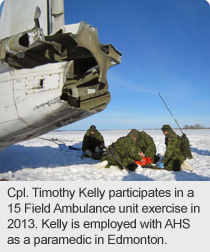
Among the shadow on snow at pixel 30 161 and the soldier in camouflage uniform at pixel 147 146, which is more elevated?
the soldier in camouflage uniform at pixel 147 146

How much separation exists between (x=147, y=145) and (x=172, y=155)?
1101mm

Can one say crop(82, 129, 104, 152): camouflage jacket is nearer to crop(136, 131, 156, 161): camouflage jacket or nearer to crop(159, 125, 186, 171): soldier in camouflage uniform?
crop(136, 131, 156, 161): camouflage jacket

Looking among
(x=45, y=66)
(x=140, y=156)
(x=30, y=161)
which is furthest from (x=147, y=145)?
(x=45, y=66)

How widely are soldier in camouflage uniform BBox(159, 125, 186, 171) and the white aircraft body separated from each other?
3.06 m

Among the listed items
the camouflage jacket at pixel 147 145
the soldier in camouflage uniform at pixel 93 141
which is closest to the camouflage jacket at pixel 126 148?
the camouflage jacket at pixel 147 145

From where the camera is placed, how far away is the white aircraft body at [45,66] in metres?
2.61

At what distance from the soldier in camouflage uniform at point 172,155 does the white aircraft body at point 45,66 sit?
3055 mm

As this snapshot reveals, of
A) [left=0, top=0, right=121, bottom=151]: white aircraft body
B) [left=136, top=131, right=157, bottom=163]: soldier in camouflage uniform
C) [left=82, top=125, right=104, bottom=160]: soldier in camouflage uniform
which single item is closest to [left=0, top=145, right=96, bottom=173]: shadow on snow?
[left=82, top=125, right=104, bottom=160]: soldier in camouflage uniform

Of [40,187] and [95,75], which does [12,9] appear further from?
[40,187]

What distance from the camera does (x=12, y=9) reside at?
3189mm

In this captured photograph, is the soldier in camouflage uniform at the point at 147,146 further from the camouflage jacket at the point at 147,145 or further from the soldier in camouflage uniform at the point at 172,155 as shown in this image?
the soldier in camouflage uniform at the point at 172,155

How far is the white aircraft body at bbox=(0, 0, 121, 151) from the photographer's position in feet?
8.56

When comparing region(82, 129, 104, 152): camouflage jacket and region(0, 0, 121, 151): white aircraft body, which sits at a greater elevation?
region(0, 0, 121, 151): white aircraft body

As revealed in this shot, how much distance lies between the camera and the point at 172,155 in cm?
566
